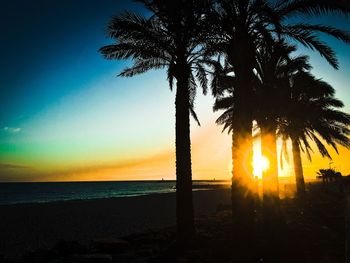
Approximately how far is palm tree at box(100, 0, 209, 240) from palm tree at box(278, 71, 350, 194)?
8.05 m

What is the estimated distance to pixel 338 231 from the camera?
533 inches

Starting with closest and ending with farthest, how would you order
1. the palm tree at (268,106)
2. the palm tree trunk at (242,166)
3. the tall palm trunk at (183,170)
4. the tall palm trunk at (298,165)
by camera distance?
1. the palm tree trunk at (242,166)
2. the tall palm trunk at (183,170)
3. the palm tree at (268,106)
4. the tall palm trunk at (298,165)

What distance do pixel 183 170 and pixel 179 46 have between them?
4293 millimetres

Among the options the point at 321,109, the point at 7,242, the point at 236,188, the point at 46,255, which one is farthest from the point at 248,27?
the point at 321,109

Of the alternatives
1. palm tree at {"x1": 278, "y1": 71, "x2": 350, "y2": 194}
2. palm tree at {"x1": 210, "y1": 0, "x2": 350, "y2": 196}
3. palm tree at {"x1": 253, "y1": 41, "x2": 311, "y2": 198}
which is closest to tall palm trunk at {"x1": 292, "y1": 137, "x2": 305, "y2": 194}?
palm tree at {"x1": 278, "y1": 71, "x2": 350, "y2": 194}

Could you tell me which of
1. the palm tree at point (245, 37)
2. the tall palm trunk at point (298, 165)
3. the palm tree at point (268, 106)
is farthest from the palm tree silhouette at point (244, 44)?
the tall palm trunk at point (298, 165)

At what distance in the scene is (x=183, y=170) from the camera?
11141 millimetres

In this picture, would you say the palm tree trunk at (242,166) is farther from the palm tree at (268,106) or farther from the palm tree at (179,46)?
the palm tree at (268,106)

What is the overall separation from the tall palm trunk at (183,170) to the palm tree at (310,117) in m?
8.28

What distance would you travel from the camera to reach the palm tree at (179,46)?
1104 centimetres

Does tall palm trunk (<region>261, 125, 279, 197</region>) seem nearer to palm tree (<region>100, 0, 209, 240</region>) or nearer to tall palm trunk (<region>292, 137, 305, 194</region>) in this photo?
palm tree (<region>100, 0, 209, 240</region>)

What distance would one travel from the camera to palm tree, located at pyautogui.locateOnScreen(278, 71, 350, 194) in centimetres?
1970

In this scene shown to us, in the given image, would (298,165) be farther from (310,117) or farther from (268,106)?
(268,106)

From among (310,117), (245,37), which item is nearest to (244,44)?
(245,37)
